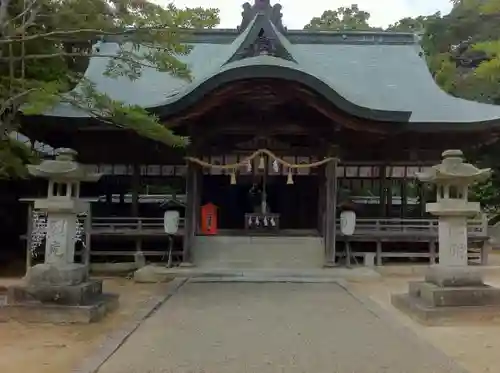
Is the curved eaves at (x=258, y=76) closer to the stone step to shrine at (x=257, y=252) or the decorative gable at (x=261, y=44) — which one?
the decorative gable at (x=261, y=44)

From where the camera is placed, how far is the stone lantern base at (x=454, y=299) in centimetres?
793

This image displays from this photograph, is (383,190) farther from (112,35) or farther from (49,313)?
(49,313)

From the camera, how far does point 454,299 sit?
815cm

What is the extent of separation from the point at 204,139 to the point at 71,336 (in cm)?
810

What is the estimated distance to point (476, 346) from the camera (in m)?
6.57

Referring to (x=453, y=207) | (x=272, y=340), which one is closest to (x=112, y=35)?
(x=272, y=340)

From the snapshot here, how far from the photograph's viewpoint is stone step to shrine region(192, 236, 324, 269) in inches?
545

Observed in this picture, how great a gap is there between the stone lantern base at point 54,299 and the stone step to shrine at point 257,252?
18.3 feet

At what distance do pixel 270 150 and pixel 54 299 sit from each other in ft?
26.3

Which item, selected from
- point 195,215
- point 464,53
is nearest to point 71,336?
point 195,215

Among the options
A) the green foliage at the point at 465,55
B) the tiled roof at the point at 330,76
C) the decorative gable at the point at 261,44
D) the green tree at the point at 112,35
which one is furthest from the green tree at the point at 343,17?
the green tree at the point at 112,35

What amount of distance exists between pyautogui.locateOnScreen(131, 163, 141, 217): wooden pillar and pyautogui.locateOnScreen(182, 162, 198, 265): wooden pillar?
1577 millimetres

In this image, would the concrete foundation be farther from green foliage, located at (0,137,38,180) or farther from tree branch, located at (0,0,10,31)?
tree branch, located at (0,0,10,31)

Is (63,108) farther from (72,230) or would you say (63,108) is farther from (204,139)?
(72,230)
